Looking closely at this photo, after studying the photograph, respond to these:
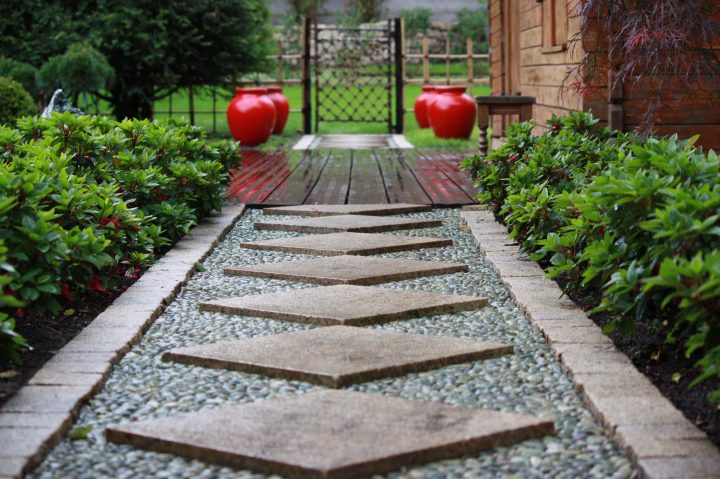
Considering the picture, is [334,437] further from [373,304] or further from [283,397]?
[373,304]

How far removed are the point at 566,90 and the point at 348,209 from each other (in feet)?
5.29

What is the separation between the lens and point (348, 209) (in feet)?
21.9

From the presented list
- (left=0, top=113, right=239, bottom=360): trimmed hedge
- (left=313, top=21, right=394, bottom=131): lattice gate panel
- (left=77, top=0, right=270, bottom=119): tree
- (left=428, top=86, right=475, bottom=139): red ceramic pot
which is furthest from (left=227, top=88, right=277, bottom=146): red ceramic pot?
(left=0, top=113, right=239, bottom=360): trimmed hedge

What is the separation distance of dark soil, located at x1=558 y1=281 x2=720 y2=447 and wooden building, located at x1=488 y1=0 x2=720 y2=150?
3.23 metres

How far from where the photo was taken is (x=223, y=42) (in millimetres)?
14820

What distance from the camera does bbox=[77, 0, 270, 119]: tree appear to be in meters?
14.0

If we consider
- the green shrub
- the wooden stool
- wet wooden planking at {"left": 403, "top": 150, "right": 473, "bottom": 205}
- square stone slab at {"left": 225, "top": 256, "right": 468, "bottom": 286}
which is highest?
the green shrub

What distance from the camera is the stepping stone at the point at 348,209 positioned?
6.57 m

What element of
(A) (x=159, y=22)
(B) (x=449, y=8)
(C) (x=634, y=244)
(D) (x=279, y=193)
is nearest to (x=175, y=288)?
(C) (x=634, y=244)

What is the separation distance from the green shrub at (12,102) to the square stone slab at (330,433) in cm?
819

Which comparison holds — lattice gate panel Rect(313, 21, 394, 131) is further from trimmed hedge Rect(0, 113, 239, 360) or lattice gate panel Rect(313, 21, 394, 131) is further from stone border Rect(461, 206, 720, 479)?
stone border Rect(461, 206, 720, 479)

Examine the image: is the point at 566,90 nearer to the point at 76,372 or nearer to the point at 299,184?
the point at 299,184

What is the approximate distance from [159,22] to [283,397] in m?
11.9

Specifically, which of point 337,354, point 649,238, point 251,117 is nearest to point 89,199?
point 337,354
